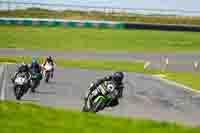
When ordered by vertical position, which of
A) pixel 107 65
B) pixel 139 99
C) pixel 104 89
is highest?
pixel 104 89

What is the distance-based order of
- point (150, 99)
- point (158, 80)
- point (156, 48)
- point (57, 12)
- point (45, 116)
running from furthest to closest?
point (57, 12)
point (156, 48)
point (158, 80)
point (150, 99)
point (45, 116)

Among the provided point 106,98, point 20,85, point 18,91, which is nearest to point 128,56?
point 18,91

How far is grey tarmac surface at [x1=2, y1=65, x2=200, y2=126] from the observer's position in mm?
17828

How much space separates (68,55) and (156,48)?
530 inches

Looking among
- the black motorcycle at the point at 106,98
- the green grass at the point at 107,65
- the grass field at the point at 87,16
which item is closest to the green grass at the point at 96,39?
the green grass at the point at 107,65

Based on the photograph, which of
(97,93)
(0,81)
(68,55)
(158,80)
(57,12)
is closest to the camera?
(97,93)

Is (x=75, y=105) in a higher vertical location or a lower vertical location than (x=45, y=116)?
lower

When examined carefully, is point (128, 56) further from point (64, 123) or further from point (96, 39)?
point (64, 123)

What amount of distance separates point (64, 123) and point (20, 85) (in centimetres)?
1226

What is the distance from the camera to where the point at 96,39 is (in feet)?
227

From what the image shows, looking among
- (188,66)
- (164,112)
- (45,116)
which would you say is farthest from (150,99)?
(188,66)

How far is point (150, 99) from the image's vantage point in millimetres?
22688

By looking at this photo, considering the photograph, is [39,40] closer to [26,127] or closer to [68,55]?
[68,55]

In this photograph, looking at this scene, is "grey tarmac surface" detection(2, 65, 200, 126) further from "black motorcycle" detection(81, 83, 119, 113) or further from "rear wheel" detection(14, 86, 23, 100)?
"black motorcycle" detection(81, 83, 119, 113)
